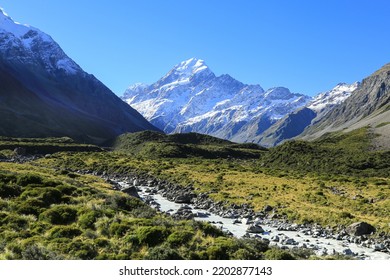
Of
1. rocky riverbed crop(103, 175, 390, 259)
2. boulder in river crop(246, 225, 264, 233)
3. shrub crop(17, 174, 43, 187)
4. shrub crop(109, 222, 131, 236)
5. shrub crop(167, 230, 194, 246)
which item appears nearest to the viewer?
shrub crop(167, 230, 194, 246)

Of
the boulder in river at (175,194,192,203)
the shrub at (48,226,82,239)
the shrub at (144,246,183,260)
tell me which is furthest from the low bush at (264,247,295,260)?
the boulder in river at (175,194,192,203)

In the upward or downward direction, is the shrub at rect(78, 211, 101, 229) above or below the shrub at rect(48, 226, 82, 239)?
above

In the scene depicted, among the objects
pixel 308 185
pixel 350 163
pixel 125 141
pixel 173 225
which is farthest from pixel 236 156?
pixel 173 225

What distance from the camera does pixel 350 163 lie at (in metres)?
96.4

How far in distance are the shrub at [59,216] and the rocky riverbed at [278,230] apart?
988 cm

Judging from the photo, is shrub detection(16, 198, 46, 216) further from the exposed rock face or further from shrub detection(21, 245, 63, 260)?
the exposed rock face

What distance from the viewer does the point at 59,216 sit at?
2500 centimetres

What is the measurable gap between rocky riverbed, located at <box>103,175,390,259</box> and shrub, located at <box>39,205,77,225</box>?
9.88 m

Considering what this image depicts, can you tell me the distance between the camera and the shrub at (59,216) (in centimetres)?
2452

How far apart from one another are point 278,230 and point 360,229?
21.2ft

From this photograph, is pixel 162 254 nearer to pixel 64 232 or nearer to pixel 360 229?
pixel 64 232

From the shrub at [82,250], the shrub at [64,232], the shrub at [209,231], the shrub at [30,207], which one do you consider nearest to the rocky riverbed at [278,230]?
the shrub at [209,231]

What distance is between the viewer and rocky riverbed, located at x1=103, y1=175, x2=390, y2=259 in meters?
26.5
